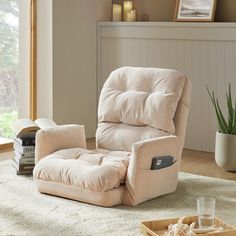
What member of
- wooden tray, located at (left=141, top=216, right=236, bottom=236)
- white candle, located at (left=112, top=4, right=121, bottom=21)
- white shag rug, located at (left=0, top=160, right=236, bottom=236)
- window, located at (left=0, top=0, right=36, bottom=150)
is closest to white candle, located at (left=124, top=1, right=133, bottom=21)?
white candle, located at (left=112, top=4, right=121, bottom=21)

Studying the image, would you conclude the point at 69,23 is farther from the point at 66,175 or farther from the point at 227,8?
the point at 66,175

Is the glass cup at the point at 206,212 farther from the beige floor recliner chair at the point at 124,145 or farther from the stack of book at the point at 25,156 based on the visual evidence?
the stack of book at the point at 25,156

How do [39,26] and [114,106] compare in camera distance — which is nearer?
[114,106]

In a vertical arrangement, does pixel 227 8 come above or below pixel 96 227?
above

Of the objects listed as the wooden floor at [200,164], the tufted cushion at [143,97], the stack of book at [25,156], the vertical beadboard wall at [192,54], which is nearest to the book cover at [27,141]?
the stack of book at [25,156]

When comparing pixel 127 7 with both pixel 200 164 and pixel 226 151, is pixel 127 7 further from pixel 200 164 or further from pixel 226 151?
pixel 226 151

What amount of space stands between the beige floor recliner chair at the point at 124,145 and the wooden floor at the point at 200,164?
0.69 metres

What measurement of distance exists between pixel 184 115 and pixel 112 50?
2.08 metres

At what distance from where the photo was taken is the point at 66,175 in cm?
403

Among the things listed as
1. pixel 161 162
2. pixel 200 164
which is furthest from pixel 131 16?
pixel 161 162

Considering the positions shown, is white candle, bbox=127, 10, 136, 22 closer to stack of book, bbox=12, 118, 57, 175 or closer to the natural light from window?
the natural light from window

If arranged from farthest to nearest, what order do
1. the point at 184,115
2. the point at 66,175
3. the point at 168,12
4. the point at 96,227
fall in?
the point at 168,12 → the point at 184,115 → the point at 66,175 → the point at 96,227

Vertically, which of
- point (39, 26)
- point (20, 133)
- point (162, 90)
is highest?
point (39, 26)

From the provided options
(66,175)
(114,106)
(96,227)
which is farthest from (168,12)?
(96,227)
